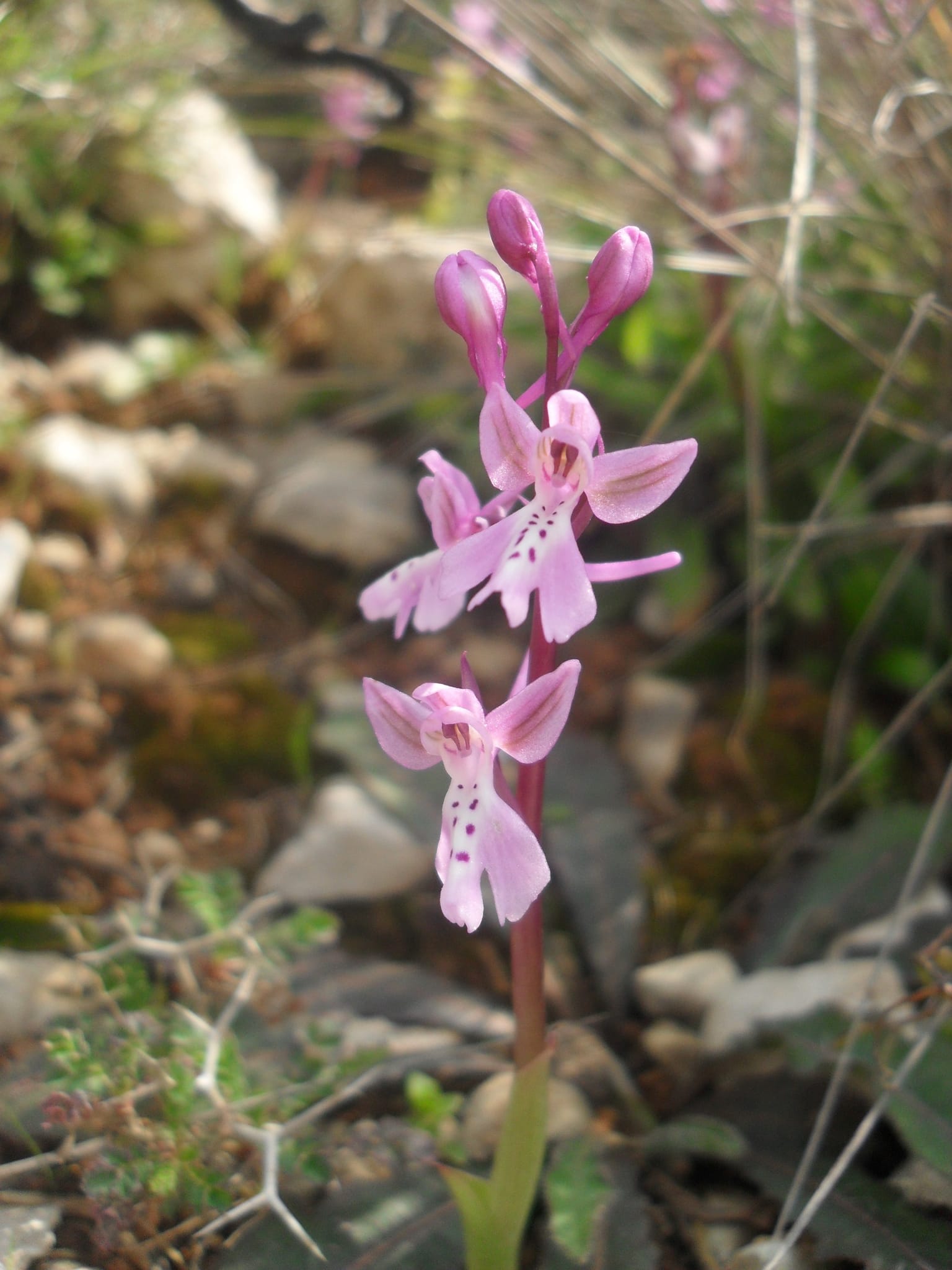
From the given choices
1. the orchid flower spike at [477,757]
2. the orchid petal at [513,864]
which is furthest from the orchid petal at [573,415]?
the orchid petal at [513,864]

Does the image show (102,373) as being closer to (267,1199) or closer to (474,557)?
(474,557)

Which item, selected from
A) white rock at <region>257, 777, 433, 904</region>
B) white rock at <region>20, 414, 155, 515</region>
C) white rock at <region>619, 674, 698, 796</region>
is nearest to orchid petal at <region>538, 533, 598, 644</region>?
white rock at <region>257, 777, 433, 904</region>

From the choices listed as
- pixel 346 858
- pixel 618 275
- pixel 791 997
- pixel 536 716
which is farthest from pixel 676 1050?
pixel 618 275

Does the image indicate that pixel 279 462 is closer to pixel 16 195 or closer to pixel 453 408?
pixel 453 408

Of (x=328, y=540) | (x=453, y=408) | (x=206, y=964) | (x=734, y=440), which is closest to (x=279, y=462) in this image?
(x=328, y=540)

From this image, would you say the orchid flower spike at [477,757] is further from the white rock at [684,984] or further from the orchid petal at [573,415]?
the white rock at [684,984]

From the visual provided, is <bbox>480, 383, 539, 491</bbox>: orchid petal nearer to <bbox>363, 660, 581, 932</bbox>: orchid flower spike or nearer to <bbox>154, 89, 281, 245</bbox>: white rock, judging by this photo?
<bbox>363, 660, 581, 932</bbox>: orchid flower spike

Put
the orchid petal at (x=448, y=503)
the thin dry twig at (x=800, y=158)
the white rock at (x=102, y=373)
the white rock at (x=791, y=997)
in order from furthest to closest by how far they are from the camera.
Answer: the white rock at (x=102, y=373)
the thin dry twig at (x=800, y=158)
the white rock at (x=791, y=997)
the orchid petal at (x=448, y=503)
